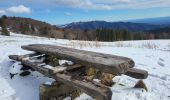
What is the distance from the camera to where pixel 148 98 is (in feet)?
13.2

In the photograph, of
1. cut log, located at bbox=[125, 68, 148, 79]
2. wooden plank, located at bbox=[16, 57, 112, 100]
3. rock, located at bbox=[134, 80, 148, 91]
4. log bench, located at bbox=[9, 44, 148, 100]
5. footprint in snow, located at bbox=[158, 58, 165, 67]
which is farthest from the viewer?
footprint in snow, located at bbox=[158, 58, 165, 67]

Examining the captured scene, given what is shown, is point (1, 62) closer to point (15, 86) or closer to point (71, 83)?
point (15, 86)

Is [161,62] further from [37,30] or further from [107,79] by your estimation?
[37,30]

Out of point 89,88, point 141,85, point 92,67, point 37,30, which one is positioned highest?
point 37,30

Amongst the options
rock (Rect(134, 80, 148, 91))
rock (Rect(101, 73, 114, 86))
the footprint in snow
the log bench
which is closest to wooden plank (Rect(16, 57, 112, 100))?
the log bench

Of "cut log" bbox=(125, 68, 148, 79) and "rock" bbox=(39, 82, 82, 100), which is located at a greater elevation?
"cut log" bbox=(125, 68, 148, 79)

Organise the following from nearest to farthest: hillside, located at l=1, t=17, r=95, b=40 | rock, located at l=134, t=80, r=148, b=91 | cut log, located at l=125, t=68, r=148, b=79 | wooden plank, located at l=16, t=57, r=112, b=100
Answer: wooden plank, located at l=16, t=57, r=112, b=100 < cut log, located at l=125, t=68, r=148, b=79 < rock, located at l=134, t=80, r=148, b=91 < hillside, located at l=1, t=17, r=95, b=40

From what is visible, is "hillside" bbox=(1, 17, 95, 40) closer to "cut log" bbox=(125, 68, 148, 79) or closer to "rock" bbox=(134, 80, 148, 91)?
"rock" bbox=(134, 80, 148, 91)

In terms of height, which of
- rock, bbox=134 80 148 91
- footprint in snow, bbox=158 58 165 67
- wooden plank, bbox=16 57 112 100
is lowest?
rock, bbox=134 80 148 91

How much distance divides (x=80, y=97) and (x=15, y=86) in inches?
63.2

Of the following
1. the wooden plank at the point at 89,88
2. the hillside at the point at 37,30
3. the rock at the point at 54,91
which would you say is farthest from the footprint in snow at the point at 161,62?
the hillside at the point at 37,30

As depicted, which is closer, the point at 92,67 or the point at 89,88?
the point at 89,88

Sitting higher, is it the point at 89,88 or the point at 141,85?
the point at 89,88

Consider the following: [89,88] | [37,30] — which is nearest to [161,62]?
[89,88]
